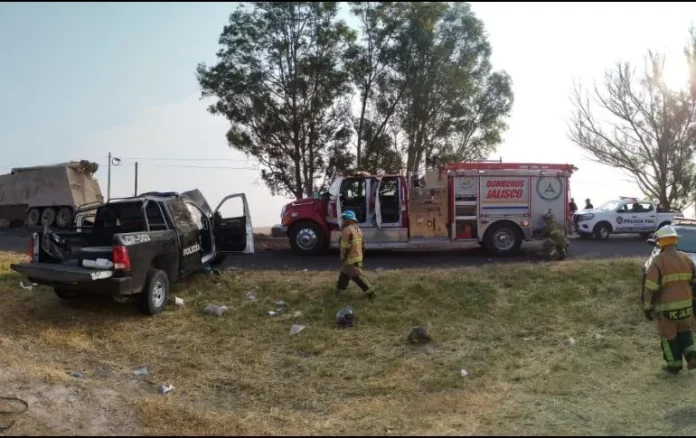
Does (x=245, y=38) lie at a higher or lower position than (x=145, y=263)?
higher

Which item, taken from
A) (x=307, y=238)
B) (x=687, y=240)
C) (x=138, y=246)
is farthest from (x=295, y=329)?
(x=687, y=240)

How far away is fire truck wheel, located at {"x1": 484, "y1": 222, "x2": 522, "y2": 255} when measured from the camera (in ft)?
44.9

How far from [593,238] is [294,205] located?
1140cm

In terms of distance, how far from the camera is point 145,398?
5.81 m

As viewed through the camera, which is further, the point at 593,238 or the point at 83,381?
the point at 593,238

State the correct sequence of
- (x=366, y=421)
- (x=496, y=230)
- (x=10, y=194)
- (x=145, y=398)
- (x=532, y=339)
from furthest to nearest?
(x=10, y=194) → (x=496, y=230) → (x=532, y=339) → (x=145, y=398) → (x=366, y=421)

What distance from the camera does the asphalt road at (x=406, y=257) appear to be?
12.7 meters

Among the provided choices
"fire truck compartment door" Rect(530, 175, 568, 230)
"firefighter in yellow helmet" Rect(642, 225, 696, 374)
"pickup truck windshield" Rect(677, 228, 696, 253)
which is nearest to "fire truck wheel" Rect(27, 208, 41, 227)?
"fire truck compartment door" Rect(530, 175, 568, 230)

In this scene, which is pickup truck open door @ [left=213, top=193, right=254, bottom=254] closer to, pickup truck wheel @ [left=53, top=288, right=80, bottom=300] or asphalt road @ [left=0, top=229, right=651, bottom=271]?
asphalt road @ [left=0, top=229, right=651, bottom=271]

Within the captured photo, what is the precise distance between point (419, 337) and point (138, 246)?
4213mm

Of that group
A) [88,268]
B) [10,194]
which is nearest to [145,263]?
[88,268]

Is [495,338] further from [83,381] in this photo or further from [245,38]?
[245,38]

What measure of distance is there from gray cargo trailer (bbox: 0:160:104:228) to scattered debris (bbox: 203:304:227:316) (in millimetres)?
12323

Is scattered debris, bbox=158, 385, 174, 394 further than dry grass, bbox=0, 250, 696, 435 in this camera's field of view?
Yes
